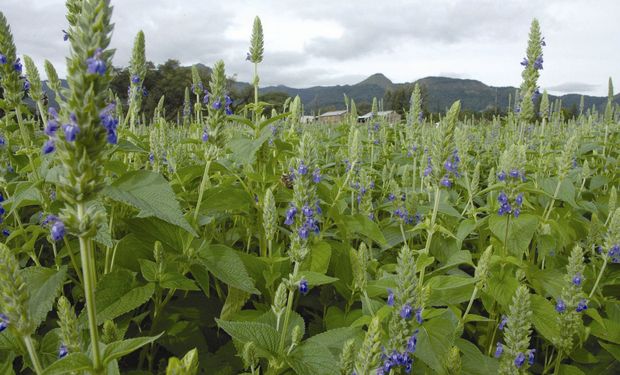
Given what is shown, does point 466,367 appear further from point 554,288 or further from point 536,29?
point 536,29

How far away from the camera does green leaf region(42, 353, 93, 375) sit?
131cm

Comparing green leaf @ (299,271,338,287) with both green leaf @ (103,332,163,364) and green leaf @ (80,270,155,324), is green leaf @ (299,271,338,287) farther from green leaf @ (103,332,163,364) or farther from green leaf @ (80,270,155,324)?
green leaf @ (103,332,163,364)

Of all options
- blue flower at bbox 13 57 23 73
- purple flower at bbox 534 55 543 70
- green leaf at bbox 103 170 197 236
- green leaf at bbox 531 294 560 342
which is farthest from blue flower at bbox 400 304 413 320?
purple flower at bbox 534 55 543 70

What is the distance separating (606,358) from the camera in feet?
10.6

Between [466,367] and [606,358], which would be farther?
[606,358]

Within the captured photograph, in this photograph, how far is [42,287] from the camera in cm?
199

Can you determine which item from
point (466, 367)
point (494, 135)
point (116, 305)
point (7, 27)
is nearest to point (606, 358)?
point (466, 367)

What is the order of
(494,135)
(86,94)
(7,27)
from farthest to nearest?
(494,135)
(7,27)
(86,94)

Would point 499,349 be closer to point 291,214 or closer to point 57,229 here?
point 291,214

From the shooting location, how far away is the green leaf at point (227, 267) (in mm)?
2318

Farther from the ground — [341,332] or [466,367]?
[341,332]

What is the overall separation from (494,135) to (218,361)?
9.00 m

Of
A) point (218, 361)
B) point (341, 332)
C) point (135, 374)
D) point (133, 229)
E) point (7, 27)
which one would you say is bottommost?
point (218, 361)

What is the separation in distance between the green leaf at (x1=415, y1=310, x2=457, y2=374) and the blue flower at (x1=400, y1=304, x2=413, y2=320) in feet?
1.03
